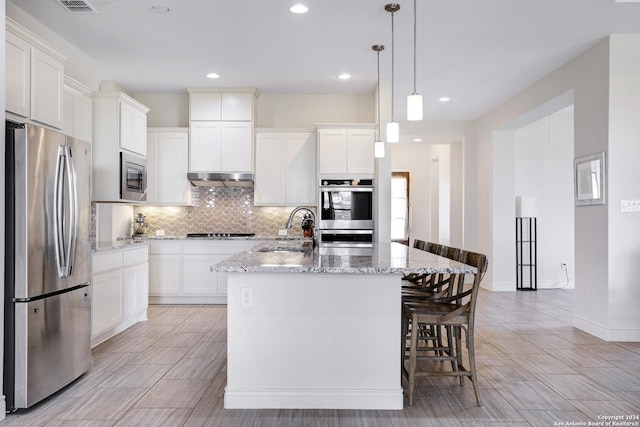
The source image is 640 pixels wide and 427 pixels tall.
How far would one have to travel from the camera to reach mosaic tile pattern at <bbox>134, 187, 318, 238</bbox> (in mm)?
6445

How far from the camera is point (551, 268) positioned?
7.50m

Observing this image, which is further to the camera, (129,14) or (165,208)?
(165,208)

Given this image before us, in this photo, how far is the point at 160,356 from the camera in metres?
3.75

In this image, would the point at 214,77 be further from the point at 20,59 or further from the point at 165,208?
the point at 20,59

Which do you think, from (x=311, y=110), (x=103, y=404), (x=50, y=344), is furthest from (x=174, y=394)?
(x=311, y=110)

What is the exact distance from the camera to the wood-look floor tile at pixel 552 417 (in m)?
2.53

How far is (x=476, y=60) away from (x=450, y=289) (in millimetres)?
2937

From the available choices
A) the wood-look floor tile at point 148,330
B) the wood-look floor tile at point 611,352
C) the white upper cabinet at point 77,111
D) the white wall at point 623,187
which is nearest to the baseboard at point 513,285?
the white wall at point 623,187

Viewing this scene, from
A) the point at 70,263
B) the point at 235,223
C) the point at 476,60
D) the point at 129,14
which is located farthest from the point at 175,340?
the point at 476,60

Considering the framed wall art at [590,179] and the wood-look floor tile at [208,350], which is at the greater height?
the framed wall art at [590,179]

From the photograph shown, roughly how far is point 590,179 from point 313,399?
3.56 meters

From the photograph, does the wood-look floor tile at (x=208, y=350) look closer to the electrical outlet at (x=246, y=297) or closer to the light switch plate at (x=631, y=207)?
the electrical outlet at (x=246, y=297)

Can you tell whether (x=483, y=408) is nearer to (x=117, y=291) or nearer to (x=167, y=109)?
(x=117, y=291)

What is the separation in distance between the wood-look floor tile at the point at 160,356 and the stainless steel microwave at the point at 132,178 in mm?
1692
